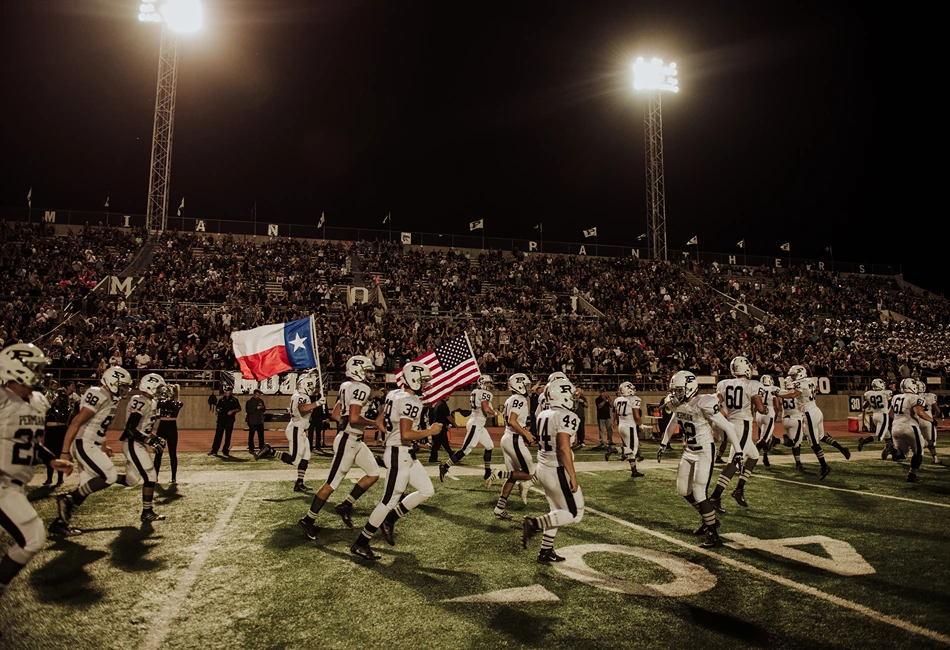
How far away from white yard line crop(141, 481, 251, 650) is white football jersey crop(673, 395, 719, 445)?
19.9 feet

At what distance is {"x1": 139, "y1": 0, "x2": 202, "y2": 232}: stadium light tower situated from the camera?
34031 mm

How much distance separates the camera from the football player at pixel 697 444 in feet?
24.1

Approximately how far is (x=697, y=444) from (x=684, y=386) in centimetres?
80

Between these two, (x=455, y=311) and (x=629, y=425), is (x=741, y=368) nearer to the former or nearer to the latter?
(x=629, y=425)

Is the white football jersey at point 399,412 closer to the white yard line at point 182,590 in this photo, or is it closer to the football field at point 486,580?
the football field at point 486,580

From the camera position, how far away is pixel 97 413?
8.27 metres

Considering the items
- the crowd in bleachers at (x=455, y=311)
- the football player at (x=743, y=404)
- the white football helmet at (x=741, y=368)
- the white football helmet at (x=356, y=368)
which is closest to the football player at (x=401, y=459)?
the white football helmet at (x=356, y=368)

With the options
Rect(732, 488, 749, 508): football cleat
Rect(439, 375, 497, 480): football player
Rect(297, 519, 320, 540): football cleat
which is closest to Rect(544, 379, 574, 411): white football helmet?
Rect(297, 519, 320, 540): football cleat

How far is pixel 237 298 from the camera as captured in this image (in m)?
29.0

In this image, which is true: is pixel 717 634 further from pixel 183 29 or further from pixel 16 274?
pixel 183 29

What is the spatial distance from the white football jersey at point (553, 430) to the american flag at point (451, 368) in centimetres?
846

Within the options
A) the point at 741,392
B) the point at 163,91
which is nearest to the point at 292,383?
the point at 741,392

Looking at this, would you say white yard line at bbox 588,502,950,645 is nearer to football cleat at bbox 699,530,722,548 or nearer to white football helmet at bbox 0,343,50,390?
football cleat at bbox 699,530,722,548

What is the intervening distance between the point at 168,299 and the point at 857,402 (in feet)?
114
